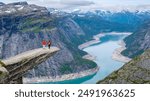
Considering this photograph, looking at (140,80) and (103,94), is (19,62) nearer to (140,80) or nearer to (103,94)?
(140,80)

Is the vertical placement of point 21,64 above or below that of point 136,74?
above

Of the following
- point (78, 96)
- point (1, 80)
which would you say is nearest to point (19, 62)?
point (1, 80)

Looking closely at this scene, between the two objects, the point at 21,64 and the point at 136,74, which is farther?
the point at 136,74

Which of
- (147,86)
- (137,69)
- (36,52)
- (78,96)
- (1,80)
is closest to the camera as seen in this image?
(78,96)

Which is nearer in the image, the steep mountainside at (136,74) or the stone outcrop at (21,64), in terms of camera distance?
the stone outcrop at (21,64)

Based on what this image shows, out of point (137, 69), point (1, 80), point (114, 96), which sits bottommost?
point (137, 69)

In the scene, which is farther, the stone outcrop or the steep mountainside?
the steep mountainside

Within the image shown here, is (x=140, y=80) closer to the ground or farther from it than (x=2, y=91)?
closer to the ground

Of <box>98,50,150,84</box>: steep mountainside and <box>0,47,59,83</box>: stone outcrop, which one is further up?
<box>0,47,59,83</box>: stone outcrop

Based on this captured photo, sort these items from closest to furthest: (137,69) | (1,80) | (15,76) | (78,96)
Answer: (78,96) → (1,80) → (15,76) → (137,69)

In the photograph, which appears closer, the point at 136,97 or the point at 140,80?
the point at 136,97

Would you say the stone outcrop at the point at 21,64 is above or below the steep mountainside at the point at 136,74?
above
